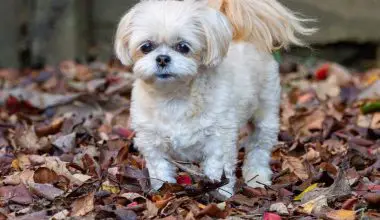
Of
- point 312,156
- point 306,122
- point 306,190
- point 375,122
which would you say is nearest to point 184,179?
point 306,190

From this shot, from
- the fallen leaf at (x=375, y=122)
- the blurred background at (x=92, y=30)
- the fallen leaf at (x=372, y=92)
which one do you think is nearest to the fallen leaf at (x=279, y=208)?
the fallen leaf at (x=375, y=122)

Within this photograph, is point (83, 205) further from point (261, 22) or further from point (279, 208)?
point (261, 22)

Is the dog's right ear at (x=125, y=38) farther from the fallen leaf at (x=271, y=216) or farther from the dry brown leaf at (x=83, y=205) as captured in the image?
the fallen leaf at (x=271, y=216)

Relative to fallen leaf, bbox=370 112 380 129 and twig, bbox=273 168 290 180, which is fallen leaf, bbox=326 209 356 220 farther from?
fallen leaf, bbox=370 112 380 129

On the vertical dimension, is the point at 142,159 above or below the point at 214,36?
below

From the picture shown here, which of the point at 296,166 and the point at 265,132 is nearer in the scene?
the point at 296,166

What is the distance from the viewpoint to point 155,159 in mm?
A: 4703

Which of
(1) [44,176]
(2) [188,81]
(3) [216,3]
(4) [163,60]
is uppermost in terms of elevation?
(3) [216,3]

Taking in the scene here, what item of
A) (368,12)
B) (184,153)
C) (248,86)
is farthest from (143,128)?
(368,12)

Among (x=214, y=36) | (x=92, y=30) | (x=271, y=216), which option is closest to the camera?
(x=271, y=216)

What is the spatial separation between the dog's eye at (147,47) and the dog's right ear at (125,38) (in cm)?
12

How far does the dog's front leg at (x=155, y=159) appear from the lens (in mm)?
4645

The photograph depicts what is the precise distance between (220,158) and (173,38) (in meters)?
0.69

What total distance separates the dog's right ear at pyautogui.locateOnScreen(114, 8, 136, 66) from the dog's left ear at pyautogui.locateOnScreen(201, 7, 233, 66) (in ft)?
1.28
